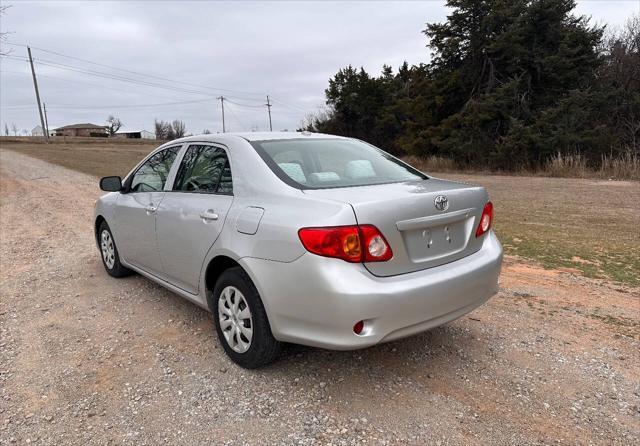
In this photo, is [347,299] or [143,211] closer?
[347,299]

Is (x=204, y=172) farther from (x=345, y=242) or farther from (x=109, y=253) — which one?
(x=109, y=253)

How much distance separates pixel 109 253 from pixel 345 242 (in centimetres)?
373

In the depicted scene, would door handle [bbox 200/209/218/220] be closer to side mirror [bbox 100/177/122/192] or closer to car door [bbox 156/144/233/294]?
car door [bbox 156/144/233/294]

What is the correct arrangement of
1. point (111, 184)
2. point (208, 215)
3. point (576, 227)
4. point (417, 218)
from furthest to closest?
point (576, 227) → point (111, 184) → point (208, 215) → point (417, 218)

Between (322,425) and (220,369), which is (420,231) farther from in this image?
(220,369)

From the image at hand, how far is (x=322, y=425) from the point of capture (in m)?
2.56

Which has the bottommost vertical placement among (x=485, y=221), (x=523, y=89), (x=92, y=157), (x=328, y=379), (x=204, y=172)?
(x=328, y=379)

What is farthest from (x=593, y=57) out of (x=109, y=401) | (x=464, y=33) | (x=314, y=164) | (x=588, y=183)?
(x=109, y=401)

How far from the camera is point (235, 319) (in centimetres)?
312

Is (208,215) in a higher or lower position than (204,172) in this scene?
lower

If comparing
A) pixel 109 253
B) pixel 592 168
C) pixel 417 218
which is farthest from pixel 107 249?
pixel 592 168

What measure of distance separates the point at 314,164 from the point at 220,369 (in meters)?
1.59

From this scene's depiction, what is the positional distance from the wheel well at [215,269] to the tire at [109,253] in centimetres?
210

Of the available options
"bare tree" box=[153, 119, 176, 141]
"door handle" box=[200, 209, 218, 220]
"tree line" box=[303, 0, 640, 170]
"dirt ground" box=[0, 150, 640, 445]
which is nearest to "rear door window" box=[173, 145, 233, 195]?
"door handle" box=[200, 209, 218, 220]
